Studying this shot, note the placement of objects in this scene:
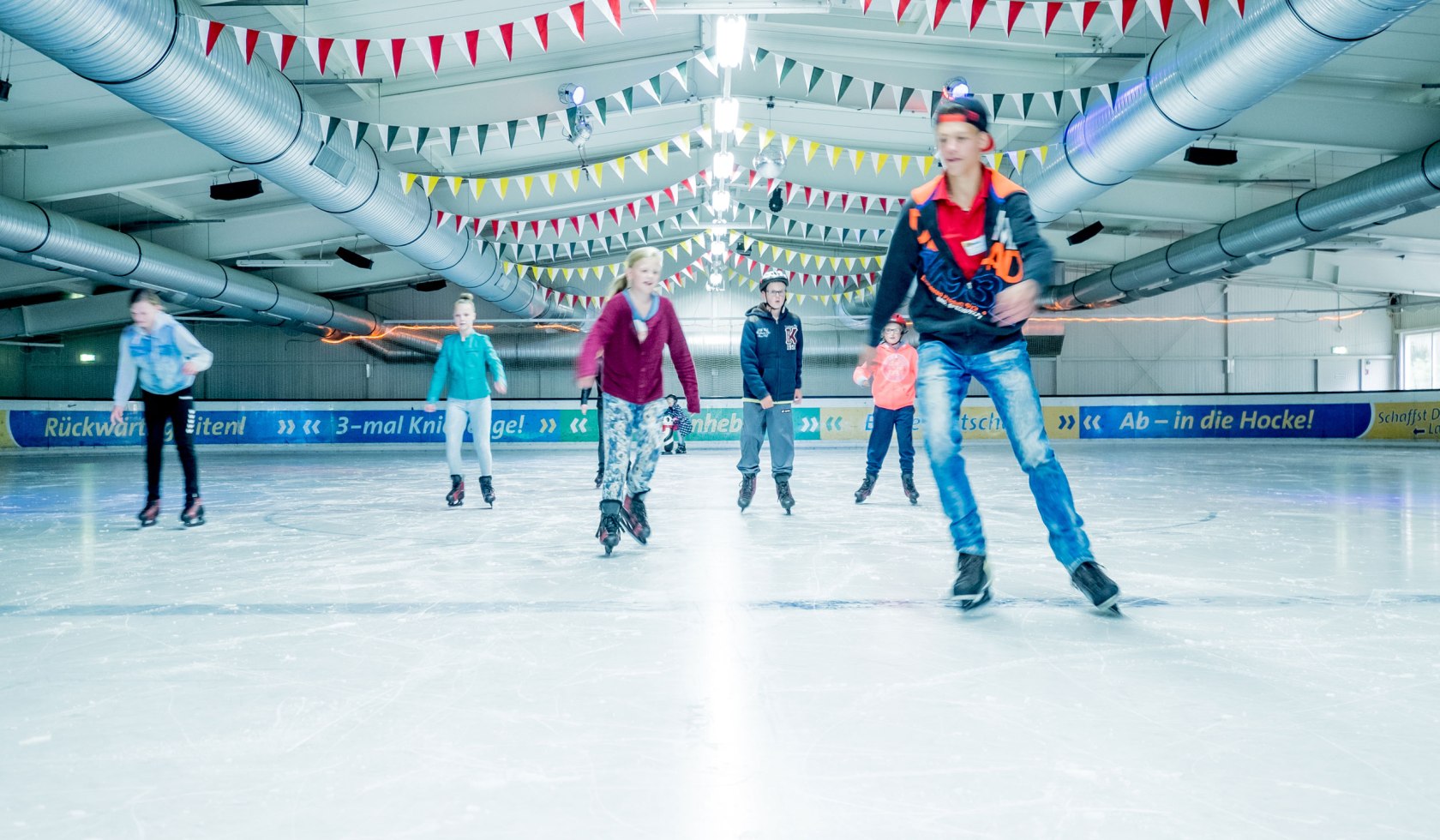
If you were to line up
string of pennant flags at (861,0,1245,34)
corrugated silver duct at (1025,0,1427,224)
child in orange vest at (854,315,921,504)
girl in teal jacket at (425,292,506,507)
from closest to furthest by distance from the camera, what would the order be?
corrugated silver duct at (1025,0,1427,224) < string of pennant flags at (861,0,1245,34) < girl in teal jacket at (425,292,506,507) < child in orange vest at (854,315,921,504)

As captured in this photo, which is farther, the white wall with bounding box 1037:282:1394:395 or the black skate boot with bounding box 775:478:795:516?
the white wall with bounding box 1037:282:1394:395

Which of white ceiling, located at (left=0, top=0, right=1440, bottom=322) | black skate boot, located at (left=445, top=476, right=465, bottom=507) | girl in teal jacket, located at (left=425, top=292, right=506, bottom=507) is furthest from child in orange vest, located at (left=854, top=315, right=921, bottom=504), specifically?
black skate boot, located at (left=445, top=476, right=465, bottom=507)

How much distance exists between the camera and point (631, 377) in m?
3.82

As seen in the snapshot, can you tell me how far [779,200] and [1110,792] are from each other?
10.6 meters

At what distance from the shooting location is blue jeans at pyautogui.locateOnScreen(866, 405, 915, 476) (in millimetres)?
6066

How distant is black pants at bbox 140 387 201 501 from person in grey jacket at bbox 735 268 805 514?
10.5ft

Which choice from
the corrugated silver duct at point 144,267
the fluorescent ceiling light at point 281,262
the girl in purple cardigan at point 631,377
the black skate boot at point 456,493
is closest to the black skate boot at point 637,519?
the girl in purple cardigan at point 631,377

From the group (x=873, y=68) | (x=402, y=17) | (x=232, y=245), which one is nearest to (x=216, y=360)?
(x=232, y=245)

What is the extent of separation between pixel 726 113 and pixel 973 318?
6.25m

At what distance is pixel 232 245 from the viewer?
13461 millimetres

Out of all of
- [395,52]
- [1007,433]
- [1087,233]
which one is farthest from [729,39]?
[1087,233]

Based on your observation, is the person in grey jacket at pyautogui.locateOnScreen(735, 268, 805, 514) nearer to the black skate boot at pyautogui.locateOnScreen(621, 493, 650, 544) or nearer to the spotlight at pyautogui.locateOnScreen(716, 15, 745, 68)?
the black skate boot at pyautogui.locateOnScreen(621, 493, 650, 544)

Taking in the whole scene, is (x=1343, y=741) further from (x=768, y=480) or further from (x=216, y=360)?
(x=216, y=360)

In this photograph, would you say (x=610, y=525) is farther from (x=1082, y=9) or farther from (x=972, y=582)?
(x=1082, y=9)
